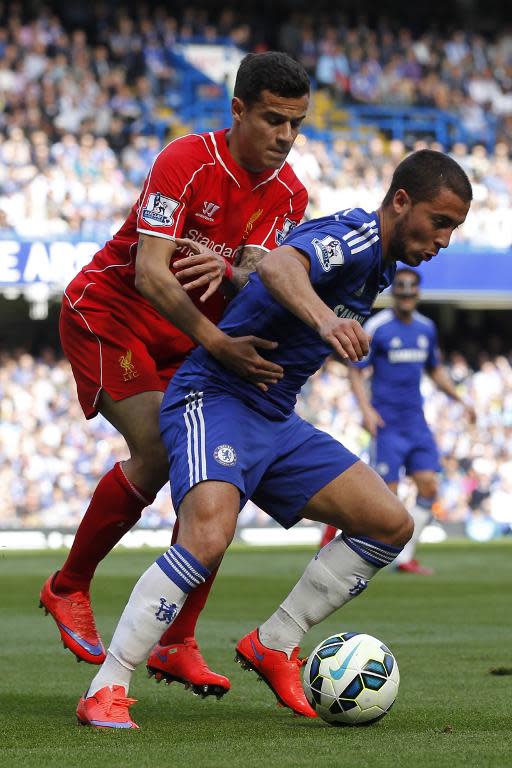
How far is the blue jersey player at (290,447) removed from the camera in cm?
471

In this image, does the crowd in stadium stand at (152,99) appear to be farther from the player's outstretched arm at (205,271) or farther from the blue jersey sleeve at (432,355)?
the player's outstretched arm at (205,271)

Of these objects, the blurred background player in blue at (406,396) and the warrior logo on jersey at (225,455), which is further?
the blurred background player in blue at (406,396)

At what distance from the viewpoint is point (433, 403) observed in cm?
2227

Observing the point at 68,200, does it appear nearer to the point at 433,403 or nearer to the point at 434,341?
the point at 433,403

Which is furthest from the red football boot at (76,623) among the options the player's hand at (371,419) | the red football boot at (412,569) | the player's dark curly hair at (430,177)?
the red football boot at (412,569)

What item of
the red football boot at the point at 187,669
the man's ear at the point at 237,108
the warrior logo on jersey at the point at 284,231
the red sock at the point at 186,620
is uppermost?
the man's ear at the point at 237,108

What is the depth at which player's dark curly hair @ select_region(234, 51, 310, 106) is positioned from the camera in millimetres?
5234

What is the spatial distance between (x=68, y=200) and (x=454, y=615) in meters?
12.7

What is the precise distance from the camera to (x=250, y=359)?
4.98 m

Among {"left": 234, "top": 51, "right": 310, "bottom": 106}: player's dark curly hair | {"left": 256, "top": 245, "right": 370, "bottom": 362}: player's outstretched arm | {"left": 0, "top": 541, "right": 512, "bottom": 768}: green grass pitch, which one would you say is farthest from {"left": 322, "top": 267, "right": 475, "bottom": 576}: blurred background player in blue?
{"left": 256, "top": 245, "right": 370, "bottom": 362}: player's outstretched arm

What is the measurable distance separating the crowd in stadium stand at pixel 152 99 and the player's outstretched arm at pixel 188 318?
599 inches

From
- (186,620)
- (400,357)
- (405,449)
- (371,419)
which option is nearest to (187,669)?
(186,620)

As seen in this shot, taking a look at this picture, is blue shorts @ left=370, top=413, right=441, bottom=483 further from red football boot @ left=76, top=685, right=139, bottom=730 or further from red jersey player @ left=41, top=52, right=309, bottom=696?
red football boot @ left=76, top=685, right=139, bottom=730

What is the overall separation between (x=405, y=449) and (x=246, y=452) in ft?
27.1
